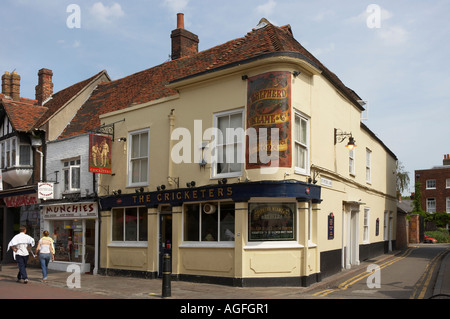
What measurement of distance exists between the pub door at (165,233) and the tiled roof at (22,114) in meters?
9.33

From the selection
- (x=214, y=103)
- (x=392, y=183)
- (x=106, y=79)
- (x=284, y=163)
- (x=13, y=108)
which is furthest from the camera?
(x=392, y=183)

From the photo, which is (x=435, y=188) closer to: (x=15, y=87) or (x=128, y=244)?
(x=15, y=87)

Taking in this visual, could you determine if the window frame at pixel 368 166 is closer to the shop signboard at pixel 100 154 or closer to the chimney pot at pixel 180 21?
the chimney pot at pixel 180 21

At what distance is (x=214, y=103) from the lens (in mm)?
14391

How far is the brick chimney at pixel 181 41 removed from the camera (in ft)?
68.1

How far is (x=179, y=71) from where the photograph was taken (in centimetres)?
1822

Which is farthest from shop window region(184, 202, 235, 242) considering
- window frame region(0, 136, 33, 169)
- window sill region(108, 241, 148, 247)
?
window frame region(0, 136, 33, 169)

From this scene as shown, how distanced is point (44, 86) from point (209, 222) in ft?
52.3

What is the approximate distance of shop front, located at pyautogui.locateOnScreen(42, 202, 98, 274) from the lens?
18.2 meters

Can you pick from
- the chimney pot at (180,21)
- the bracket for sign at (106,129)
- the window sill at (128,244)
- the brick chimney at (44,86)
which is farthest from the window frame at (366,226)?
the brick chimney at (44,86)

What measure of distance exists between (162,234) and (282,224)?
15.3 feet
